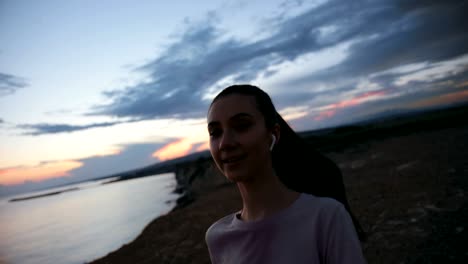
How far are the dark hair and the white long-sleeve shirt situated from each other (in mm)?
335

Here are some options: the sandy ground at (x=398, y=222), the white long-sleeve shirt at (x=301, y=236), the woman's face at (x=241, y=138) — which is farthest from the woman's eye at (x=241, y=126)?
the sandy ground at (x=398, y=222)

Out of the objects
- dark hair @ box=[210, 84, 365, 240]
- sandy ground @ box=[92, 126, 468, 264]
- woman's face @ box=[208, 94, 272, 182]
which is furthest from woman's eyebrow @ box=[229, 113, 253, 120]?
sandy ground @ box=[92, 126, 468, 264]

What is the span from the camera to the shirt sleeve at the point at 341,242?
111 cm

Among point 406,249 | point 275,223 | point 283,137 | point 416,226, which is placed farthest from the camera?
point 416,226

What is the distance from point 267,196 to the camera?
1.40 meters

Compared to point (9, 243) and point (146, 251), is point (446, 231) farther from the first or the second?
point (9, 243)

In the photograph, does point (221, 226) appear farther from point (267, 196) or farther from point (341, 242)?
point (341, 242)

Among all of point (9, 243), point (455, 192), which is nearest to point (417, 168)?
point (455, 192)

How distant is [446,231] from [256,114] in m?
5.68

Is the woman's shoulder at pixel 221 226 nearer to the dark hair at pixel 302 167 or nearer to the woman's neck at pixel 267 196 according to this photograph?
the woman's neck at pixel 267 196

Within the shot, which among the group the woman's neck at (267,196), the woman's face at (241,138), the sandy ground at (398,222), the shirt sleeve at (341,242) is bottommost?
the sandy ground at (398,222)

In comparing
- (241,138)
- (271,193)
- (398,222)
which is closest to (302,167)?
(271,193)

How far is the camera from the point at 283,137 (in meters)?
1.66

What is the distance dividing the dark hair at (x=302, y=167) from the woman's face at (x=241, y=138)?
13 cm
